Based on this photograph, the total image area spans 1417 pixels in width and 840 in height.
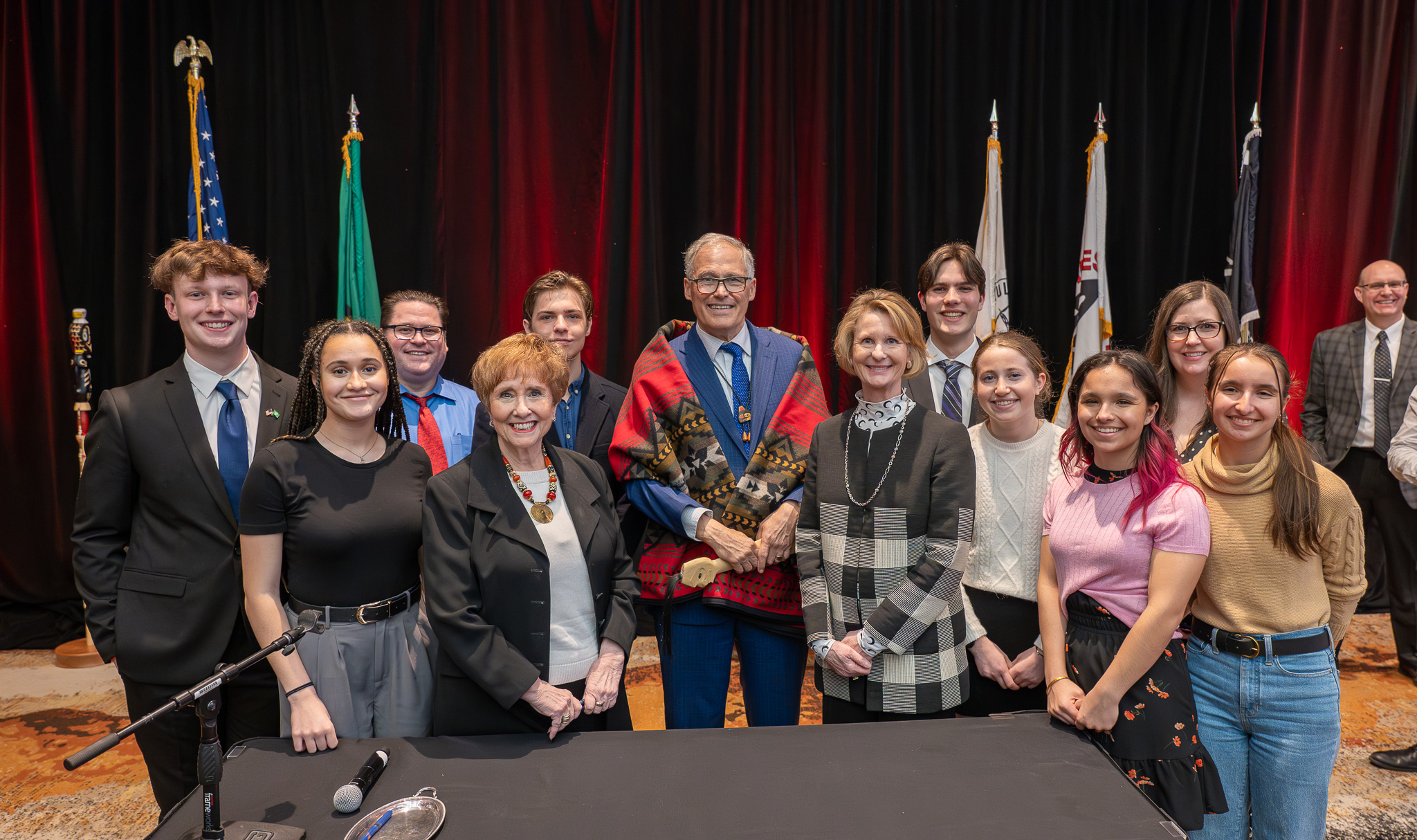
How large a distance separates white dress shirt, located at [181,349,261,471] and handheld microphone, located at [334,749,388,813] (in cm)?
94

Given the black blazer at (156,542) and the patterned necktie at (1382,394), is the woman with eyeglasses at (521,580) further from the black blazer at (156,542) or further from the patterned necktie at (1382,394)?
the patterned necktie at (1382,394)

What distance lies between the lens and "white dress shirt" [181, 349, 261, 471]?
1.97 m

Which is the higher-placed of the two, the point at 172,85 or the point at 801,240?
the point at 172,85

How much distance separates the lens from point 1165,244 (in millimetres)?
4535

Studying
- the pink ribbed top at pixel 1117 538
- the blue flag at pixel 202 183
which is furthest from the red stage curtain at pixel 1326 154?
the blue flag at pixel 202 183

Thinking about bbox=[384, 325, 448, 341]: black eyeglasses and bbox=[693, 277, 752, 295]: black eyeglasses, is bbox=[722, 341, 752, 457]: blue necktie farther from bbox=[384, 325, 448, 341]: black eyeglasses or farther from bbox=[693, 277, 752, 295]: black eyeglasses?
bbox=[384, 325, 448, 341]: black eyeglasses

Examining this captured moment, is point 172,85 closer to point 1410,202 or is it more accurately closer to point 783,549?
point 783,549

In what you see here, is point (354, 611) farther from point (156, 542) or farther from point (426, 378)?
point (426, 378)

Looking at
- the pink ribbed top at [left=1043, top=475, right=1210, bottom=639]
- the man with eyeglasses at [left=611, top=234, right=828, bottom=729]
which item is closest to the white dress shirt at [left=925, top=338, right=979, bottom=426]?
the man with eyeglasses at [left=611, top=234, right=828, bottom=729]

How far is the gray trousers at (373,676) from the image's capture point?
1660 millimetres

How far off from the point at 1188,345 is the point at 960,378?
0.64 m

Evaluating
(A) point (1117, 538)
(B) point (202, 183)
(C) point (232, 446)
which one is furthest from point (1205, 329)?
(B) point (202, 183)

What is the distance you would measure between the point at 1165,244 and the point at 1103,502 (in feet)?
11.8

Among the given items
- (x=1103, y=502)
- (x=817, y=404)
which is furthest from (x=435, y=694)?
(x=1103, y=502)
